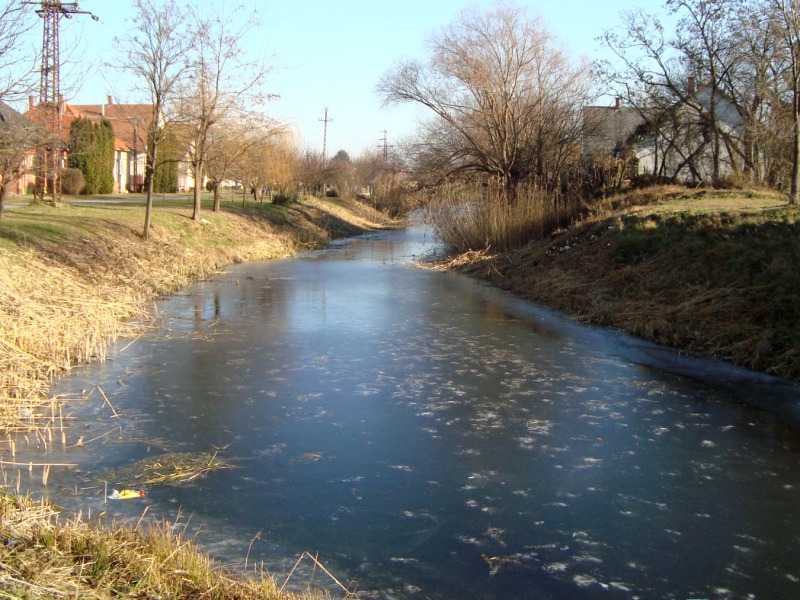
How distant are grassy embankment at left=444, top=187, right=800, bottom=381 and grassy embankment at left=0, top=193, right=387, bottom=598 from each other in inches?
297

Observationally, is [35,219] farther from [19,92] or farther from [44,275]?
[19,92]

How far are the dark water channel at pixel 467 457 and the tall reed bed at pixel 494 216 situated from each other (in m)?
10.9

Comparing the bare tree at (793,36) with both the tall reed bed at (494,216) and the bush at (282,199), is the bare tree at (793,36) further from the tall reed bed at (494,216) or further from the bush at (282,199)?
the bush at (282,199)

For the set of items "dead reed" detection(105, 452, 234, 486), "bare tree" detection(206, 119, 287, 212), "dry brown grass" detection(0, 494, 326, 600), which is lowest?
"dead reed" detection(105, 452, 234, 486)

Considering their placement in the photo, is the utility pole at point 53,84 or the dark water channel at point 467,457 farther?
the utility pole at point 53,84

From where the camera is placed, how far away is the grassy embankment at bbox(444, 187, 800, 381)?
9.98m

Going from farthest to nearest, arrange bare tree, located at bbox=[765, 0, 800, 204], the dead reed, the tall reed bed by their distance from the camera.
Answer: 1. the tall reed bed
2. bare tree, located at bbox=[765, 0, 800, 204]
3. the dead reed

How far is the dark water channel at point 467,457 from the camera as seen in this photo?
427cm

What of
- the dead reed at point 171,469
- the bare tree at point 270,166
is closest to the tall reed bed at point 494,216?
the bare tree at point 270,166

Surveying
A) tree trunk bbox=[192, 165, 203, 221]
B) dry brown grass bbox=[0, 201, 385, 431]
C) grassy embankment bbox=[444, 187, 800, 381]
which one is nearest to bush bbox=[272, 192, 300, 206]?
dry brown grass bbox=[0, 201, 385, 431]

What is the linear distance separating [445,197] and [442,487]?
20.6 m

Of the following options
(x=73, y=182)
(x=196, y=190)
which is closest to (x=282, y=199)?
(x=73, y=182)

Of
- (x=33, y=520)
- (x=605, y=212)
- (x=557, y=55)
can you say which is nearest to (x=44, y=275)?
(x=33, y=520)

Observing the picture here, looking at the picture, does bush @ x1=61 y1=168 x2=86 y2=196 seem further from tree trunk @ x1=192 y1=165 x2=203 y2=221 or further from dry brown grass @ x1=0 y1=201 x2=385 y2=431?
tree trunk @ x1=192 y1=165 x2=203 y2=221
